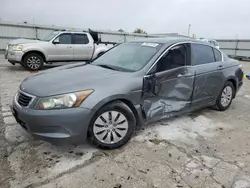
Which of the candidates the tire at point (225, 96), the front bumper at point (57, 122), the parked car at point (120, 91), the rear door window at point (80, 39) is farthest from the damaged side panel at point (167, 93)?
the rear door window at point (80, 39)

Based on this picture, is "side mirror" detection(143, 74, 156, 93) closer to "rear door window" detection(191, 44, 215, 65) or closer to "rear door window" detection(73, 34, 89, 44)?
"rear door window" detection(191, 44, 215, 65)

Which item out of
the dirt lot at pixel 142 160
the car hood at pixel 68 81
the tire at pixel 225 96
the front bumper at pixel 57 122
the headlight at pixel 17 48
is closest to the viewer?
the dirt lot at pixel 142 160

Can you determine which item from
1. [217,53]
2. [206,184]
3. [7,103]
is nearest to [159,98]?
[206,184]

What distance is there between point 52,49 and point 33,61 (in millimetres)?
931

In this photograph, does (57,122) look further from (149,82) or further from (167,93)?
(167,93)

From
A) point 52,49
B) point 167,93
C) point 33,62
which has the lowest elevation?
point 33,62

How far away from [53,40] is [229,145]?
814cm

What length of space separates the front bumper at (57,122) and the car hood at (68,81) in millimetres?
249

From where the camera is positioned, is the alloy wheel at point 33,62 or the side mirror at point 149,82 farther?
the alloy wheel at point 33,62

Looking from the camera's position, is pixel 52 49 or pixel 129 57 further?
pixel 52 49

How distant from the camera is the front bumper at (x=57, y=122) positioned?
2658 mm

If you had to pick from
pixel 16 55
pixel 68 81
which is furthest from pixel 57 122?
pixel 16 55

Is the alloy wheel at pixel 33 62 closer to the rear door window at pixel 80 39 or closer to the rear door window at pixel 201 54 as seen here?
the rear door window at pixel 80 39

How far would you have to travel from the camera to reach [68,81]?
9.82 ft
